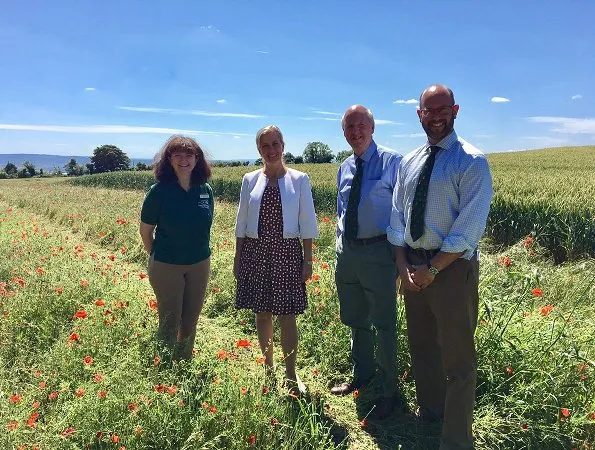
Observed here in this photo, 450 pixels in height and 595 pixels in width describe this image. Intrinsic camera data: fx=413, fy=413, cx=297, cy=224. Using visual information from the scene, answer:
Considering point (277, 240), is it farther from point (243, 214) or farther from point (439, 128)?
point (439, 128)

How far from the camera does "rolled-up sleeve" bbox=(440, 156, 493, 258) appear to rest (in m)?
2.58

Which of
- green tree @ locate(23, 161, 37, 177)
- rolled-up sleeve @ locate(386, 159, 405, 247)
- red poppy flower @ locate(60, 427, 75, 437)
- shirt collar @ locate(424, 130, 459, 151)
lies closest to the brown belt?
rolled-up sleeve @ locate(386, 159, 405, 247)

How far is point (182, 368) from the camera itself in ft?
10.0

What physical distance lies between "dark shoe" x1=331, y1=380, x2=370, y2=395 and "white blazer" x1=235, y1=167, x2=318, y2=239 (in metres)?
1.43

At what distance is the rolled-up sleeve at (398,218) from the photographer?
3020 mm

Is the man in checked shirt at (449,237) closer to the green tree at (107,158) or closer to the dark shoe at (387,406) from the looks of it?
the dark shoe at (387,406)

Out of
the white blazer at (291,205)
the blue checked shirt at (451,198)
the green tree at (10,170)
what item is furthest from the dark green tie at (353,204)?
the green tree at (10,170)

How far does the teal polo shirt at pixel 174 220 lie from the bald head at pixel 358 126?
1.48m

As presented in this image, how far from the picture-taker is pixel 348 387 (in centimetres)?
379

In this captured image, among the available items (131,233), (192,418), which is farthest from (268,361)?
(131,233)

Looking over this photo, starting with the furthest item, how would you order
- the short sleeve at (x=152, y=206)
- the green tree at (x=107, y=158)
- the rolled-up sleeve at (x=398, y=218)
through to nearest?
the green tree at (x=107, y=158), the short sleeve at (x=152, y=206), the rolled-up sleeve at (x=398, y=218)

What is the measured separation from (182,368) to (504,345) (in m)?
2.59

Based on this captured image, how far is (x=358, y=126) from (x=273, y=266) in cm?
137

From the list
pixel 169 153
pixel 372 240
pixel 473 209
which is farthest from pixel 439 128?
pixel 169 153
